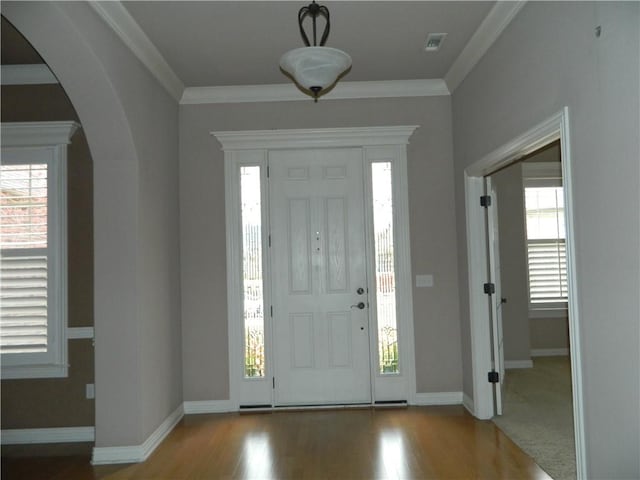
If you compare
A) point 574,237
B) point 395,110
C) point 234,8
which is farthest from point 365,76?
point 574,237

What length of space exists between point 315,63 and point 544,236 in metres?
5.46

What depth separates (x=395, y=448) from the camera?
150 inches

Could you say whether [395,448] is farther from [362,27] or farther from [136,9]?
[136,9]

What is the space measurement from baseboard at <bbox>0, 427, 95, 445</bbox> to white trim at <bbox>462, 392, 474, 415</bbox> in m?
3.31

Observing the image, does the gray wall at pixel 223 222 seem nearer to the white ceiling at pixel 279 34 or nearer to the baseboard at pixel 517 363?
the white ceiling at pixel 279 34

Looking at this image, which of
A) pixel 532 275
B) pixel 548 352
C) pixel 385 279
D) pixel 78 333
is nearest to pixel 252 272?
pixel 385 279

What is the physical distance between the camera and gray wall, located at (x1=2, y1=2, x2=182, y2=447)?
3.29m

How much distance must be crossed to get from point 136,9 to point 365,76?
2.15 metres

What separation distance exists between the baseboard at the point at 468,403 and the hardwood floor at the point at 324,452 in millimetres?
74

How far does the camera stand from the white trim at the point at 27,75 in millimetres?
4336

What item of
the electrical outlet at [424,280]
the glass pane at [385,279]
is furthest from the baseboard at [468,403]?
the electrical outlet at [424,280]

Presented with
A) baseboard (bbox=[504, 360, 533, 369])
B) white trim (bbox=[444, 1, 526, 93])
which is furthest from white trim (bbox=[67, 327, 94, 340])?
baseboard (bbox=[504, 360, 533, 369])

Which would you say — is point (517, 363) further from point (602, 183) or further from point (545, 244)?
point (602, 183)

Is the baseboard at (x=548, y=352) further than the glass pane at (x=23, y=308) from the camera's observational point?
Yes
